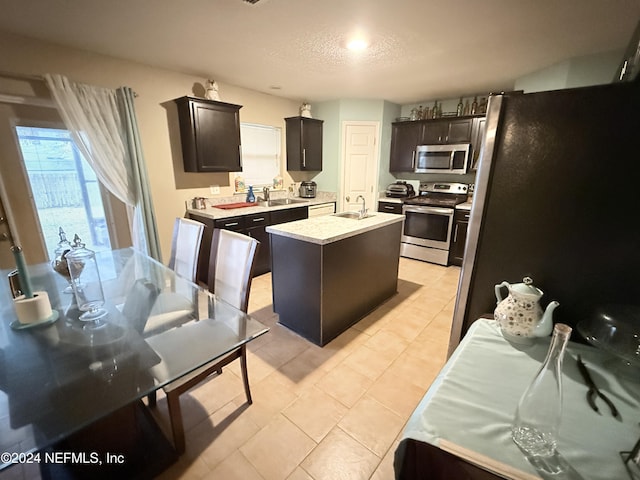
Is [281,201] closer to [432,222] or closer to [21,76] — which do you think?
[432,222]

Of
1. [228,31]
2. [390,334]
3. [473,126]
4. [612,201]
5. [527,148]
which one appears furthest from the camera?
[473,126]

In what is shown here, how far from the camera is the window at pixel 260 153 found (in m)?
3.95

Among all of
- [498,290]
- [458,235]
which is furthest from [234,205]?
[498,290]

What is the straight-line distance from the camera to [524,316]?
1024mm

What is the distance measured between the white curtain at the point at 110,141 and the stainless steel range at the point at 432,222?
3.46 meters

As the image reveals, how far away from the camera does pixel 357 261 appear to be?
238 cm

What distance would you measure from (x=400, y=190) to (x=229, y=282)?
12.1 feet

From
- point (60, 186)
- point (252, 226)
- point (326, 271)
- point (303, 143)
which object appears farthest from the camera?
point (303, 143)

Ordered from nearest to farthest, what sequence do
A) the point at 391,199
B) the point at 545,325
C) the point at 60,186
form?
the point at 545,325 → the point at 60,186 → the point at 391,199

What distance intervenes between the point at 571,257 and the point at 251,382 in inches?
Result: 73.5

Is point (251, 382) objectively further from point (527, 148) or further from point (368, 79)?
point (368, 79)

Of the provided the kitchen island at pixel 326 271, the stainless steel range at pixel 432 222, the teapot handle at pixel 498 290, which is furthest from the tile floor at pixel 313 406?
the stainless steel range at pixel 432 222

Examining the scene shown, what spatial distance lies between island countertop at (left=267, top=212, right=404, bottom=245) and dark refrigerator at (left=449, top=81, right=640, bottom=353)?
1.04 m

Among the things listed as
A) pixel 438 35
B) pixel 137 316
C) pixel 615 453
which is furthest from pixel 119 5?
pixel 615 453
